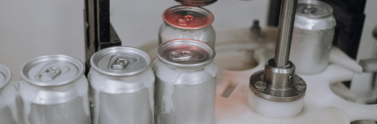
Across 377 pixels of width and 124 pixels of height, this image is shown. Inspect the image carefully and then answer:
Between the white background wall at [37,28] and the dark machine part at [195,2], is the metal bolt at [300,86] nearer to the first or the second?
the dark machine part at [195,2]

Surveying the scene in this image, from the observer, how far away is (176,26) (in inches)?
27.3

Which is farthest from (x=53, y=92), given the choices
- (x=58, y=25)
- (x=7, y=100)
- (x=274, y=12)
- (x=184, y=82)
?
(x=274, y=12)

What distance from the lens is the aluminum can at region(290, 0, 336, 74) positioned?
822 millimetres

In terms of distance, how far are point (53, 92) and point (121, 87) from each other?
0.28 feet

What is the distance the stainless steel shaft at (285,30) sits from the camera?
0.66 m

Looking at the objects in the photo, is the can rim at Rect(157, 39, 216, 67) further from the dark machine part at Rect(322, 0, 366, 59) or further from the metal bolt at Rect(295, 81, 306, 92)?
the dark machine part at Rect(322, 0, 366, 59)

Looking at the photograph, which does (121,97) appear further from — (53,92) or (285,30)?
(285,30)

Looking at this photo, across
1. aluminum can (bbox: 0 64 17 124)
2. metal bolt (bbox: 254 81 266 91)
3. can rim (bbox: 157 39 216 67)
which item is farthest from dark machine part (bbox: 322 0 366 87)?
aluminum can (bbox: 0 64 17 124)

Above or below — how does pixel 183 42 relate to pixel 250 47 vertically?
above

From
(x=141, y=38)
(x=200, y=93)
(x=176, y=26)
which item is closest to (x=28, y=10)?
(x=141, y=38)

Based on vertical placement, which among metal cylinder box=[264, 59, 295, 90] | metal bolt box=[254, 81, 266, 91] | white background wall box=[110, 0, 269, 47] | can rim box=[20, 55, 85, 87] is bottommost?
white background wall box=[110, 0, 269, 47]

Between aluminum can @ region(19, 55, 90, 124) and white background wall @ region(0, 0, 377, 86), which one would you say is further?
white background wall @ region(0, 0, 377, 86)

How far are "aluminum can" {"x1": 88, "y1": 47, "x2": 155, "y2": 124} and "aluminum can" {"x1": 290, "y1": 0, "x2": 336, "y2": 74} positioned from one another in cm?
36

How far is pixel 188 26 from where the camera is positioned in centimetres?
70
